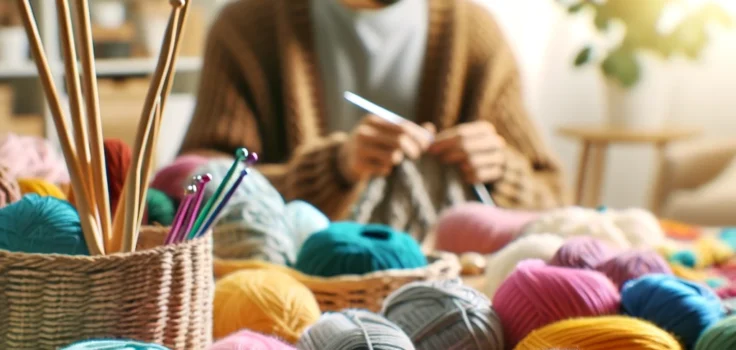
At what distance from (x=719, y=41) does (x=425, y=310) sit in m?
2.54

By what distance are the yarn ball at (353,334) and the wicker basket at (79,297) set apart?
3.2 inches

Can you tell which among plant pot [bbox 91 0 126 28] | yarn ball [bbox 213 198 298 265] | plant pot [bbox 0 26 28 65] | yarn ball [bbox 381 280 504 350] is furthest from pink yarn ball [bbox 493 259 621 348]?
plant pot [bbox 91 0 126 28]

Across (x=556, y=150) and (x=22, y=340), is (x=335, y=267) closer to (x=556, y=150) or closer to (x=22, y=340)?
(x=22, y=340)

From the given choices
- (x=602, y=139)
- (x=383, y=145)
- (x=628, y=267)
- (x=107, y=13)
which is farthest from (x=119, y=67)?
(x=628, y=267)

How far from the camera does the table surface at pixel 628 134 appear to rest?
2.40 m

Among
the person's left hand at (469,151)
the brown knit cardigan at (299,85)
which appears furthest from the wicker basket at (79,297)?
the brown knit cardigan at (299,85)

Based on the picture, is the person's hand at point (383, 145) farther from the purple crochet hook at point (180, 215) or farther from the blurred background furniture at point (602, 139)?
the blurred background furniture at point (602, 139)

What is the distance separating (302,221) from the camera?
2.42ft

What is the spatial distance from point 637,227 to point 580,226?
9 centimetres

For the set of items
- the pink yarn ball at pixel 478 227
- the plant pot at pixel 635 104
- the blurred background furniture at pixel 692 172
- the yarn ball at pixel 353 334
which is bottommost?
the blurred background furniture at pixel 692 172

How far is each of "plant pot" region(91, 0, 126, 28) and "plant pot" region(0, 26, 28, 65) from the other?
0.23 meters

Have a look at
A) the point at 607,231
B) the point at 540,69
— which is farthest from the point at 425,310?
the point at 540,69

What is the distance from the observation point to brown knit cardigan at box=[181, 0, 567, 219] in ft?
4.34

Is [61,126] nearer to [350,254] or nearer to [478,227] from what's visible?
[350,254]
